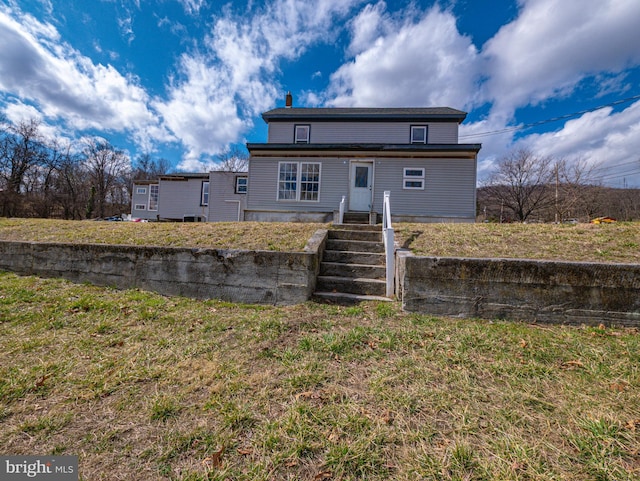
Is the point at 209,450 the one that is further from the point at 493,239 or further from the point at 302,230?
the point at 493,239

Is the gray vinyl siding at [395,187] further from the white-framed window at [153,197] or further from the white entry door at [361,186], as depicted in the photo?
the white-framed window at [153,197]

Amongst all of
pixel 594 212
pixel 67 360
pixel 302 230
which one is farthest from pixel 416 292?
pixel 594 212

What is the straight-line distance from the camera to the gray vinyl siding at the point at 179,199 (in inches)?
834

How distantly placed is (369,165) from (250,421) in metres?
11.5

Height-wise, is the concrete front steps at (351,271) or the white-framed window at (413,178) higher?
the white-framed window at (413,178)

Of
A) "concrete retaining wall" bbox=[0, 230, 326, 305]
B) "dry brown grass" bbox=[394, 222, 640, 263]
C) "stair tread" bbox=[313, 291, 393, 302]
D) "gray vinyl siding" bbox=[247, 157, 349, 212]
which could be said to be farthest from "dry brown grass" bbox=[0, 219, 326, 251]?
"gray vinyl siding" bbox=[247, 157, 349, 212]

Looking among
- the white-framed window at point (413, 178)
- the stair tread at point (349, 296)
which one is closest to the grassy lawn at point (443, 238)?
the stair tread at point (349, 296)

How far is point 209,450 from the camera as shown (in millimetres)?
1660

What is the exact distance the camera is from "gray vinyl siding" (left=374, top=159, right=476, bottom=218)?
37.5 ft

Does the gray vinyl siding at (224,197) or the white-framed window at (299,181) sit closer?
the white-framed window at (299,181)

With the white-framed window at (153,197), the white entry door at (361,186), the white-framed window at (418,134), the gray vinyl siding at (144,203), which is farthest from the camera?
the white-framed window at (153,197)

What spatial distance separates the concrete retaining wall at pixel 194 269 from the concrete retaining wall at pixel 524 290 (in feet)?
5.49

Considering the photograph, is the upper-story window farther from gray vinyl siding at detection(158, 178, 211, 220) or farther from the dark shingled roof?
gray vinyl siding at detection(158, 178, 211, 220)

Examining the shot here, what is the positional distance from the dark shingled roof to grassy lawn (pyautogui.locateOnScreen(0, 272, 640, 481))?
43.2 feet
